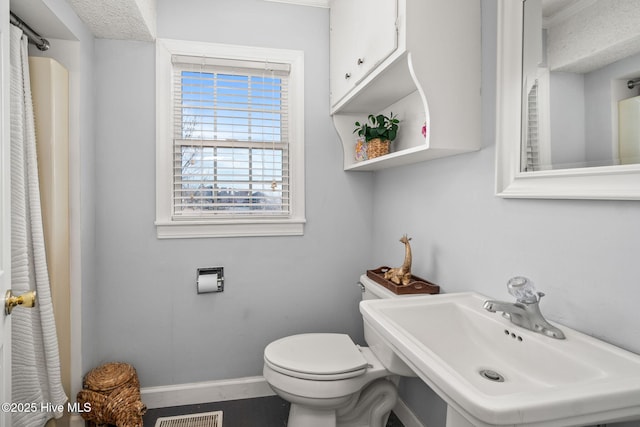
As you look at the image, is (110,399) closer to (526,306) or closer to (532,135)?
(526,306)

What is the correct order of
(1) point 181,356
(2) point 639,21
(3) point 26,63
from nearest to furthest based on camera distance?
1. (2) point 639,21
2. (3) point 26,63
3. (1) point 181,356

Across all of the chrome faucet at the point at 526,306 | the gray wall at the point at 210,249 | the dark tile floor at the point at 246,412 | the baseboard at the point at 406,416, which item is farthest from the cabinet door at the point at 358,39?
the dark tile floor at the point at 246,412

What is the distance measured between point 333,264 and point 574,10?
1695mm

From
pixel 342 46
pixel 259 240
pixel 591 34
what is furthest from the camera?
pixel 259 240

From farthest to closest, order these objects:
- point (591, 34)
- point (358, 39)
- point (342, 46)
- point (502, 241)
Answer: point (342, 46) < point (358, 39) < point (502, 241) < point (591, 34)

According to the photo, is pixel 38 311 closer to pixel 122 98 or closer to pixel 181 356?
pixel 181 356

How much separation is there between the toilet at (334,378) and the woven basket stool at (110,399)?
735mm

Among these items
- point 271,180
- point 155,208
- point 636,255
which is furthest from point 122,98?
point 636,255

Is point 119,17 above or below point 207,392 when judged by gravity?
above

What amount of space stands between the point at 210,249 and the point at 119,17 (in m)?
1.28

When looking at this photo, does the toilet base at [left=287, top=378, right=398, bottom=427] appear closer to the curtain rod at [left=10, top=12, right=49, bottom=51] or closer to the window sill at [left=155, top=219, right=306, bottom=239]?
the window sill at [left=155, top=219, right=306, bottom=239]

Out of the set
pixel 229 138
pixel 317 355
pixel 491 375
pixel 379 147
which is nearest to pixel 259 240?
pixel 229 138

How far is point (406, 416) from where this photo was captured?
6.09ft

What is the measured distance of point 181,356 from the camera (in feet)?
6.75
